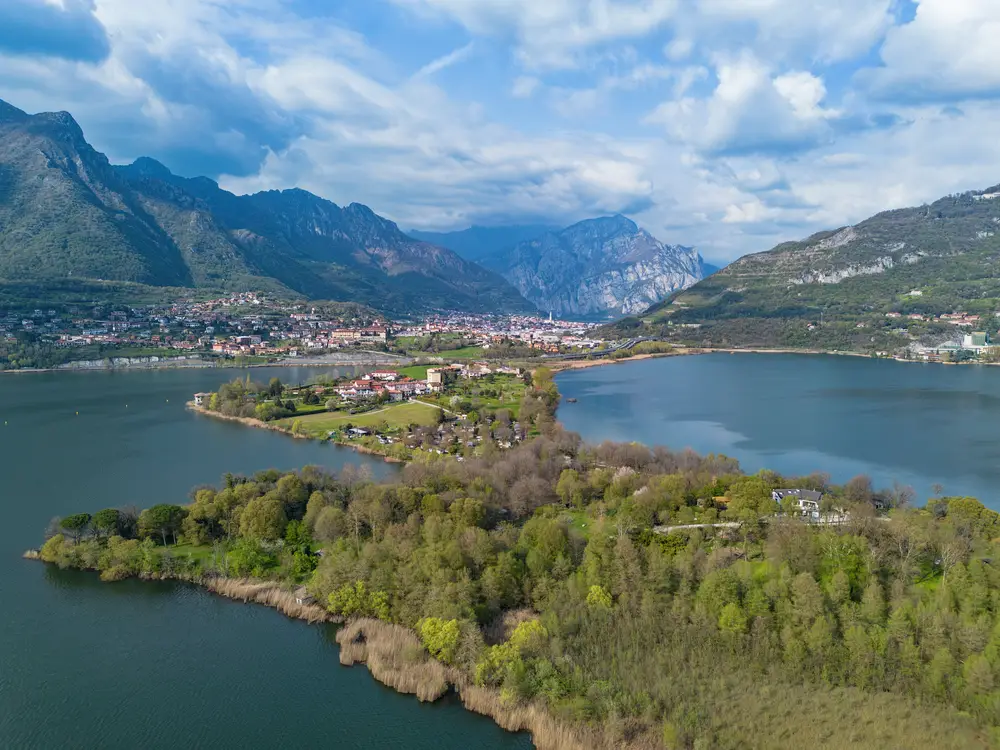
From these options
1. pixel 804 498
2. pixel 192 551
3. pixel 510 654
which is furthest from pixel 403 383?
pixel 510 654

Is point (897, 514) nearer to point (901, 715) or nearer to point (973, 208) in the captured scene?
point (901, 715)

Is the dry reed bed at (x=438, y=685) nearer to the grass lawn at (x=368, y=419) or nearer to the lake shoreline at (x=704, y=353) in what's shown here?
the grass lawn at (x=368, y=419)

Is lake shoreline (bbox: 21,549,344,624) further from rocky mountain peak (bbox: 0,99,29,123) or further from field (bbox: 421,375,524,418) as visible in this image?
rocky mountain peak (bbox: 0,99,29,123)

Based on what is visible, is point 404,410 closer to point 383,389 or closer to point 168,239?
point 383,389

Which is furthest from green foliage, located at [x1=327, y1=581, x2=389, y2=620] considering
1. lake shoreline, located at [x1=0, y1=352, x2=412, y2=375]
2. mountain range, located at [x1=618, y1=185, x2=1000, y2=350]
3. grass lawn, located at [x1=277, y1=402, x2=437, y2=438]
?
mountain range, located at [x1=618, y1=185, x2=1000, y2=350]

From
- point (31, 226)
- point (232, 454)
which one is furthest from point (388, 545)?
point (31, 226)
